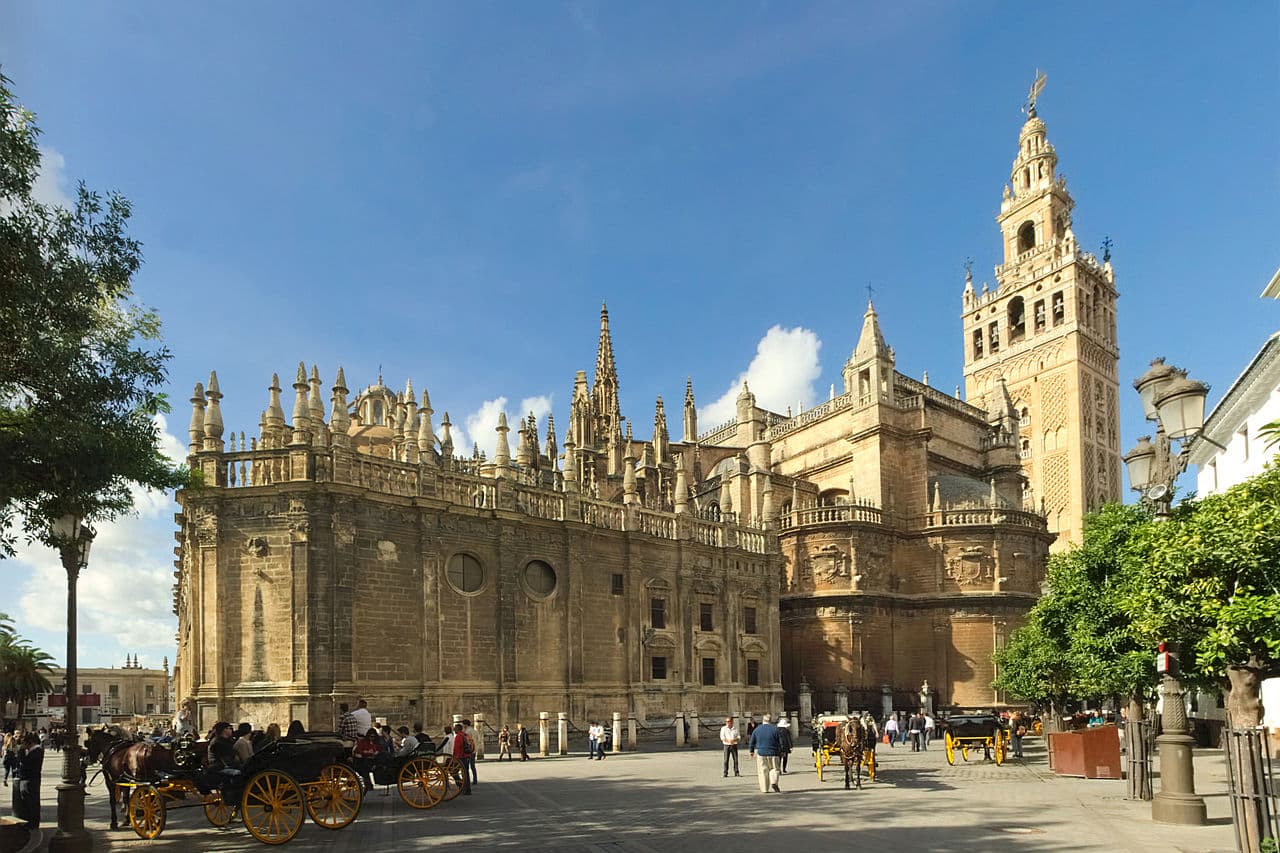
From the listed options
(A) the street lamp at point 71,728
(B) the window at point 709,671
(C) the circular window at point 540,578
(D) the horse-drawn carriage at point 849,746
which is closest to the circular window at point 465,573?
(C) the circular window at point 540,578

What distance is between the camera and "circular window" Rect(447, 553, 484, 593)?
28.4m

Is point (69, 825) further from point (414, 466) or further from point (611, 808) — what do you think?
point (414, 466)

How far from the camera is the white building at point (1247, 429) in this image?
22031 mm

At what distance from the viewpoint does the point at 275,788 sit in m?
12.5

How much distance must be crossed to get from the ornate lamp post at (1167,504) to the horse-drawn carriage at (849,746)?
5816 mm

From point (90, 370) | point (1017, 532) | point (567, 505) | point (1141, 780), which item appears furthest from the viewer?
point (1017, 532)

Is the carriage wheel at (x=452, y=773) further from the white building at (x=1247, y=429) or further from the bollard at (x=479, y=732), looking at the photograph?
the white building at (x=1247, y=429)

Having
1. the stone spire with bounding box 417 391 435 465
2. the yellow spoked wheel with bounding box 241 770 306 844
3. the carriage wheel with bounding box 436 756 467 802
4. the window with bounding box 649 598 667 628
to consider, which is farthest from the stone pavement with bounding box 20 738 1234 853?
the window with bounding box 649 598 667 628

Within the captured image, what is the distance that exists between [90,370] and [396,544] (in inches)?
562

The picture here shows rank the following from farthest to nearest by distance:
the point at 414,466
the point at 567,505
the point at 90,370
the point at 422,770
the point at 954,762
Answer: the point at 567,505
the point at 414,466
the point at 954,762
the point at 422,770
the point at 90,370

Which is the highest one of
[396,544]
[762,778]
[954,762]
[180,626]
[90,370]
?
[90,370]

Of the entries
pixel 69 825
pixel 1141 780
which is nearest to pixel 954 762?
pixel 1141 780

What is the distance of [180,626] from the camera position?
32.8m

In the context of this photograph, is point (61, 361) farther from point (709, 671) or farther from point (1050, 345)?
point (1050, 345)
